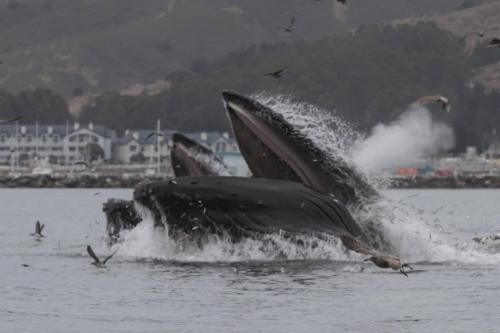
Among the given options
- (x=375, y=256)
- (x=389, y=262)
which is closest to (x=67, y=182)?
(x=375, y=256)

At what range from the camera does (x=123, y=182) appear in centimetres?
14000

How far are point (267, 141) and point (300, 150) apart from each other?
50cm

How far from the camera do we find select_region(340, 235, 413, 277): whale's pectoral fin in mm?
21484

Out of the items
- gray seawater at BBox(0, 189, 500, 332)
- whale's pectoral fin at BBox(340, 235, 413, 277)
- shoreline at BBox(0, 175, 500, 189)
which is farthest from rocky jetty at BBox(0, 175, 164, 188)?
whale's pectoral fin at BBox(340, 235, 413, 277)

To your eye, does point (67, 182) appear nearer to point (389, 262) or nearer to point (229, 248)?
point (229, 248)

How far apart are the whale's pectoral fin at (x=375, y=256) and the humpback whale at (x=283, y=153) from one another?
2.83ft

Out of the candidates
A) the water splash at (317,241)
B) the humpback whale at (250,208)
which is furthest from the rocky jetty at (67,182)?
the humpback whale at (250,208)

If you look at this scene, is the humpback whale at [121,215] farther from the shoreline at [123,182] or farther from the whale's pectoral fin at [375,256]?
the shoreline at [123,182]

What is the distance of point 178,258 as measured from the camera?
26.7 meters

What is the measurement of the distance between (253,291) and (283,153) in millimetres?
2146

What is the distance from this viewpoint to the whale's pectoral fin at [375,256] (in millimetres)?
21484

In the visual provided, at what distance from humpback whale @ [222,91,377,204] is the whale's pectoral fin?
2.83 ft

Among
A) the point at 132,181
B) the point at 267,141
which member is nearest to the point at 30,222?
the point at 267,141

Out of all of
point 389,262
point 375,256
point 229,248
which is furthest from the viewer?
point 229,248
